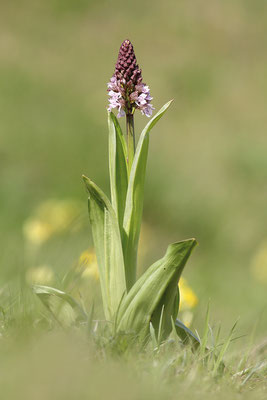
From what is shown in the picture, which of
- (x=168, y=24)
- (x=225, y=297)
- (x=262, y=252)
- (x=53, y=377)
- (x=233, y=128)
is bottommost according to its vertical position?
(x=225, y=297)

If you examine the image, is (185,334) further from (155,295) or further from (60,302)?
(60,302)

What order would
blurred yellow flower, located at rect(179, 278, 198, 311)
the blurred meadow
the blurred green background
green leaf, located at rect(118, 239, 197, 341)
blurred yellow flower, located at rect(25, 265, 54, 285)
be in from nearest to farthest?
green leaf, located at rect(118, 239, 197, 341) < blurred yellow flower, located at rect(25, 265, 54, 285) < blurred yellow flower, located at rect(179, 278, 198, 311) < the blurred meadow < the blurred green background

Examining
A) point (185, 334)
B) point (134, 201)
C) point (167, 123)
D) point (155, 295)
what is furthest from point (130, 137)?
point (167, 123)

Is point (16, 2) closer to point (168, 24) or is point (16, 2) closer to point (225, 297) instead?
point (168, 24)

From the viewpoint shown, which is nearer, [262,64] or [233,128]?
[233,128]

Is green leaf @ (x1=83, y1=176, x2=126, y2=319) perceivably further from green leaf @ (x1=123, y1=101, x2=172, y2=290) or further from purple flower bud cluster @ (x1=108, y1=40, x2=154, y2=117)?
purple flower bud cluster @ (x1=108, y1=40, x2=154, y2=117)

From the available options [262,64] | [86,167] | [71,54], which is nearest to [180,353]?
[86,167]

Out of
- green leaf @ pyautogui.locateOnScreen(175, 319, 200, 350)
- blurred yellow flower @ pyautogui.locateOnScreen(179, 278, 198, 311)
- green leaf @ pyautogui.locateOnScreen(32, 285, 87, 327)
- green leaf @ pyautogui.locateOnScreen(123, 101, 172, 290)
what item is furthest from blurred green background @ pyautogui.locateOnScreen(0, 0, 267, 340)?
green leaf @ pyautogui.locateOnScreen(32, 285, 87, 327)
